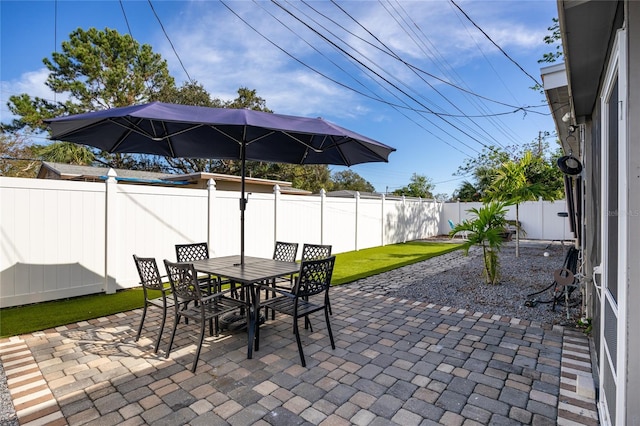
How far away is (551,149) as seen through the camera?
21.8m

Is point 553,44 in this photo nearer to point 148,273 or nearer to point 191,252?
point 191,252

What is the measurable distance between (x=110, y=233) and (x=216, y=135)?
2.56 metres

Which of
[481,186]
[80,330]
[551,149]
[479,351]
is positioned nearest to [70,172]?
[80,330]

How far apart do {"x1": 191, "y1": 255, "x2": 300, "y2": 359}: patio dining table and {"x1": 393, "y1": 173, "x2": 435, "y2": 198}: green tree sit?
31.3 m

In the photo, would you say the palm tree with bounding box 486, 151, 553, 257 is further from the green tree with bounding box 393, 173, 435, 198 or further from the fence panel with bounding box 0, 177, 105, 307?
the green tree with bounding box 393, 173, 435, 198

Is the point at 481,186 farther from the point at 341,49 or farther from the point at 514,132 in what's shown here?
the point at 341,49

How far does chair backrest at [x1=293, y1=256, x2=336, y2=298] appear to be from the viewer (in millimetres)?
3070

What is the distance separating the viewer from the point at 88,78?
1516 cm

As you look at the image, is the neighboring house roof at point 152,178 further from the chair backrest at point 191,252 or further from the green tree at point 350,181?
the green tree at point 350,181

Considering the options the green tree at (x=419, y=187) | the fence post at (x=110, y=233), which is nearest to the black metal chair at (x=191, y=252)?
the fence post at (x=110, y=233)

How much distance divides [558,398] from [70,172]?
13.9 metres

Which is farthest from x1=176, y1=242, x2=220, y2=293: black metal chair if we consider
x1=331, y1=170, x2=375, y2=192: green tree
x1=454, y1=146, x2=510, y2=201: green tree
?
x1=331, y1=170, x2=375, y2=192: green tree

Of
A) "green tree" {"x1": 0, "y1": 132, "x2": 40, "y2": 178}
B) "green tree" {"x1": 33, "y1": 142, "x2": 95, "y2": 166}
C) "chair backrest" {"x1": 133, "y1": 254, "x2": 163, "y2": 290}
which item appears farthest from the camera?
"green tree" {"x1": 0, "y1": 132, "x2": 40, "y2": 178}

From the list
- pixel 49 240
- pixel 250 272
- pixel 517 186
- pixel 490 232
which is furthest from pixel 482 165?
pixel 49 240
